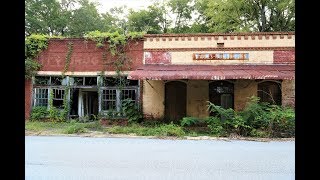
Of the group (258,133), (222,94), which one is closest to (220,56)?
(222,94)

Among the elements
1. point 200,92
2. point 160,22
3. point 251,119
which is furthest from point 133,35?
point 160,22

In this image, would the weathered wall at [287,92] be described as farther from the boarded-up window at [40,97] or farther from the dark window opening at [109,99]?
the boarded-up window at [40,97]

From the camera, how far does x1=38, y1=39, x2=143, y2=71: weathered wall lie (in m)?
16.4

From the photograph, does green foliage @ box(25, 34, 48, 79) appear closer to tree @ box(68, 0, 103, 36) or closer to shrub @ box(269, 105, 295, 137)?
shrub @ box(269, 105, 295, 137)

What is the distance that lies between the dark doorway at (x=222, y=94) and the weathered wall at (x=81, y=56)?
420 centimetres

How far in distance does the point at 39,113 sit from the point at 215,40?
34.3ft

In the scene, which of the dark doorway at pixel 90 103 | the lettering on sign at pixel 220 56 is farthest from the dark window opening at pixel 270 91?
the dark doorway at pixel 90 103

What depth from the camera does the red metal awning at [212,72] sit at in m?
13.4

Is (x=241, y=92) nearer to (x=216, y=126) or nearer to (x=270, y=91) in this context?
(x=270, y=91)

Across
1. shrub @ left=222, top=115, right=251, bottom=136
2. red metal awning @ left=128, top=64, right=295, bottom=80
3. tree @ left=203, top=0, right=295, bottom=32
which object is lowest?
shrub @ left=222, top=115, right=251, bottom=136

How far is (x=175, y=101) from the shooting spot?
617 inches

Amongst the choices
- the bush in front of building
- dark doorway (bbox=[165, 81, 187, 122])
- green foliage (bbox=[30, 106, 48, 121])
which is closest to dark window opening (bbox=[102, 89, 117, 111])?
dark doorway (bbox=[165, 81, 187, 122])
